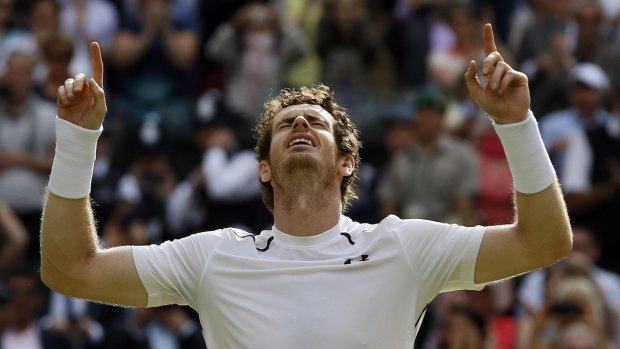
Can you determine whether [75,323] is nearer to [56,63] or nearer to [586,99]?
[56,63]

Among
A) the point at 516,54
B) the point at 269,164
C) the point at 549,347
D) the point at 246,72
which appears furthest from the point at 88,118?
the point at 516,54

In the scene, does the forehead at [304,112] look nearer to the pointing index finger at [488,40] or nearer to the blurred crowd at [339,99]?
the pointing index finger at [488,40]

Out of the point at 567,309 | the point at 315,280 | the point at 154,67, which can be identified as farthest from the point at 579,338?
the point at 154,67

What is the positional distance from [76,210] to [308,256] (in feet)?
2.97

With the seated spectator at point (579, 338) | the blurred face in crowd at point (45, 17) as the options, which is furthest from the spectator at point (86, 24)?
the seated spectator at point (579, 338)

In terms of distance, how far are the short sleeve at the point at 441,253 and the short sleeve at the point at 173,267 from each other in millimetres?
763

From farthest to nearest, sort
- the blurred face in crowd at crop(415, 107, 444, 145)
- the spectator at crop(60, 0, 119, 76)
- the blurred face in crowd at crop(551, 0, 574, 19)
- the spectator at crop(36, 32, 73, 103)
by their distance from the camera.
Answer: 1. the spectator at crop(60, 0, 119, 76)
2. the blurred face in crowd at crop(551, 0, 574, 19)
3. the spectator at crop(36, 32, 73, 103)
4. the blurred face in crowd at crop(415, 107, 444, 145)

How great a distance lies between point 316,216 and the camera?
5.60 metres

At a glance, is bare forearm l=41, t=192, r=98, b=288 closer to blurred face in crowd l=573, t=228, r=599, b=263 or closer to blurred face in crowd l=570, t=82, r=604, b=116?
blurred face in crowd l=573, t=228, r=599, b=263

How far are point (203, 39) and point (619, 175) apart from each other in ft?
14.9

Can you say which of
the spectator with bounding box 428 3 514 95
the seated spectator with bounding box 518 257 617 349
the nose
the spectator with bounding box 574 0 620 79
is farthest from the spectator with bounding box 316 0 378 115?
the nose

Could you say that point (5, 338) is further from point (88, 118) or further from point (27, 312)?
point (88, 118)

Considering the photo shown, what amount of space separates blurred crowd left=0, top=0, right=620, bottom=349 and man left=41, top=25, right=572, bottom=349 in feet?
13.7

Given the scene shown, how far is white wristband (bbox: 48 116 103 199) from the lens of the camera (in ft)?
17.4
